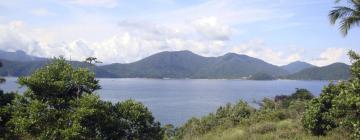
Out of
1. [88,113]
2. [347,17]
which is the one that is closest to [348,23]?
[347,17]

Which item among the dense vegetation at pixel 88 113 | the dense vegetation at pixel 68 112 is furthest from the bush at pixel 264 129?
the dense vegetation at pixel 68 112

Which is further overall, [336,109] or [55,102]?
[55,102]

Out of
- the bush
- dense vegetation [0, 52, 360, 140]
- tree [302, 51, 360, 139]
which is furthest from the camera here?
the bush

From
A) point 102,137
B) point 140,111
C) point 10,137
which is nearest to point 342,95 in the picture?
point 140,111

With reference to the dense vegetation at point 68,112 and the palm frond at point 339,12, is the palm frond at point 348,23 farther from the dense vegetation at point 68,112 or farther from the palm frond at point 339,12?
the dense vegetation at point 68,112

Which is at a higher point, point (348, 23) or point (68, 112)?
point (348, 23)

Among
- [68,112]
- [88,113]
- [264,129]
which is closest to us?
[88,113]

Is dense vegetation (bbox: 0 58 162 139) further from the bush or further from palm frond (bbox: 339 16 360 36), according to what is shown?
palm frond (bbox: 339 16 360 36)

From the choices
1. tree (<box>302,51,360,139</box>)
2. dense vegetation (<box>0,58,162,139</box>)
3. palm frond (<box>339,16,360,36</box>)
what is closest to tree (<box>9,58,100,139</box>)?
dense vegetation (<box>0,58,162,139</box>)

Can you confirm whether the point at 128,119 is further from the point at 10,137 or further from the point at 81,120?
the point at 10,137

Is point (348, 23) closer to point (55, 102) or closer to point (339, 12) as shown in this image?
point (339, 12)

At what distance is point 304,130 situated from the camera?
50.9ft

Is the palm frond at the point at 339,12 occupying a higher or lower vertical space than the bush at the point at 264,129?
higher

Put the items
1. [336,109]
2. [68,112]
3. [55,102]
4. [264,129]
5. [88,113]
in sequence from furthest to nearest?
1. [264,129]
2. [55,102]
3. [68,112]
4. [88,113]
5. [336,109]
